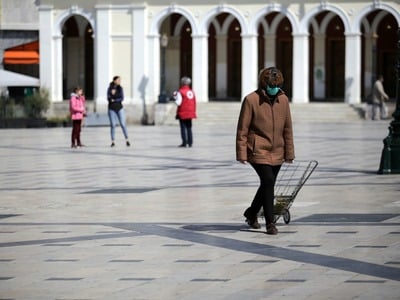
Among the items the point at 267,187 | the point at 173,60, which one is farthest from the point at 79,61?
the point at 267,187

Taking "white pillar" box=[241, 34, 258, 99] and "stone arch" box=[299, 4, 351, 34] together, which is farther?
"white pillar" box=[241, 34, 258, 99]

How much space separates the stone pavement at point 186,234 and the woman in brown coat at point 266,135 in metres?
0.57

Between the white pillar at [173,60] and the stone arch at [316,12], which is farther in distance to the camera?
the white pillar at [173,60]

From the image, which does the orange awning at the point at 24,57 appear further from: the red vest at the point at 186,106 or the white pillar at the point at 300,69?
the red vest at the point at 186,106

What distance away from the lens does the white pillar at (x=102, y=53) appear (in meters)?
52.4

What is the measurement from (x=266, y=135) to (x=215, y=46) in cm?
4504

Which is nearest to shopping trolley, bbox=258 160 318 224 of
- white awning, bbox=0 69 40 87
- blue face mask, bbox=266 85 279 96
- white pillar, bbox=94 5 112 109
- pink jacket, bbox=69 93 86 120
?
blue face mask, bbox=266 85 279 96

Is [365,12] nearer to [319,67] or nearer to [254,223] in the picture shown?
[319,67]

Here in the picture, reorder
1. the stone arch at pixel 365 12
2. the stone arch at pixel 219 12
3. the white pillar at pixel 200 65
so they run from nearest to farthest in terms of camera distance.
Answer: the stone arch at pixel 365 12 → the stone arch at pixel 219 12 → the white pillar at pixel 200 65

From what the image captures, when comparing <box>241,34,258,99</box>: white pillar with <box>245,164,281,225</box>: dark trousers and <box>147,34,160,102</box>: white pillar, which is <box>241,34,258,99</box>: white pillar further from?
<box>245,164,281,225</box>: dark trousers

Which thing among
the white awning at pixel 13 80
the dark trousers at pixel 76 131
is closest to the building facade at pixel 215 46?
the white awning at pixel 13 80

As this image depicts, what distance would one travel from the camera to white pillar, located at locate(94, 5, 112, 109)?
172 ft

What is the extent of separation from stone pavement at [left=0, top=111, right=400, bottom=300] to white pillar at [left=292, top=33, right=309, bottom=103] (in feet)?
78.9

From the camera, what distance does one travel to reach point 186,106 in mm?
32062
